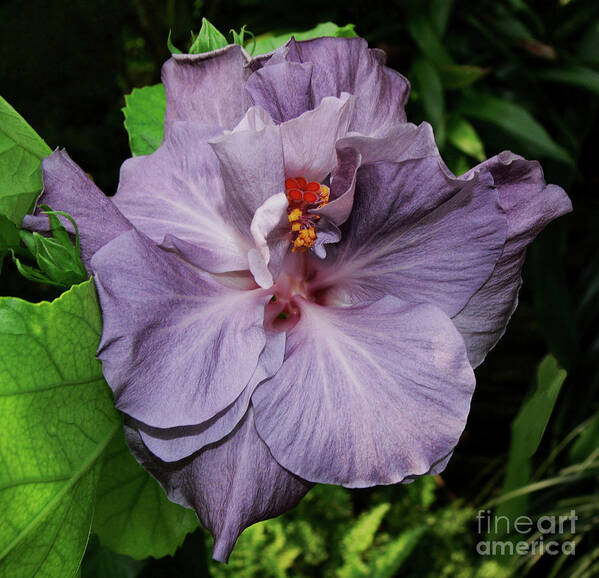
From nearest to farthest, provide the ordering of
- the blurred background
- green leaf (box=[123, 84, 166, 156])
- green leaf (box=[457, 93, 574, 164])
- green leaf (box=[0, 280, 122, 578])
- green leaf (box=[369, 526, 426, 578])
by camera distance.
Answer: green leaf (box=[0, 280, 122, 578]) < green leaf (box=[123, 84, 166, 156]) < the blurred background < green leaf (box=[369, 526, 426, 578]) < green leaf (box=[457, 93, 574, 164])

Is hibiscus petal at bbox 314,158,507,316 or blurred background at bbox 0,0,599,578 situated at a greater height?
hibiscus petal at bbox 314,158,507,316

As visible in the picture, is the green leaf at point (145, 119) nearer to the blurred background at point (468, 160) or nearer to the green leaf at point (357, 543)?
the blurred background at point (468, 160)

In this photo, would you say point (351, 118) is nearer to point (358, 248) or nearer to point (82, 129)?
point (358, 248)

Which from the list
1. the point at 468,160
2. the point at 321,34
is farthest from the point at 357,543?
the point at 321,34

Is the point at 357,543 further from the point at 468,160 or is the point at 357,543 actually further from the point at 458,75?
the point at 458,75

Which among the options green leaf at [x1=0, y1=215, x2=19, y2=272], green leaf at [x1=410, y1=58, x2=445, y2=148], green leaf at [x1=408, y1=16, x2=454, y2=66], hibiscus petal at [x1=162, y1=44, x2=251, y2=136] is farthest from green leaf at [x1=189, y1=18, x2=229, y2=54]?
green leaf at [x1=408, y1=16, x2=454, y2=66]

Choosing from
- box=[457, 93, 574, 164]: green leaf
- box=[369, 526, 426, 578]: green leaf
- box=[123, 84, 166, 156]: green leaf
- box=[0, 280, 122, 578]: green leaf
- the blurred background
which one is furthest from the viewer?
box=[457, 93, 574, 164]: green leaf

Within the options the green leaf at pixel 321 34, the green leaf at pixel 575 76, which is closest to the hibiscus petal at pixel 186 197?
the green leaf at pixel 321 34

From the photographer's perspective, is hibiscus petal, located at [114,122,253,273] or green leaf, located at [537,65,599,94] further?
green leaf, located at [537,65,599,94]

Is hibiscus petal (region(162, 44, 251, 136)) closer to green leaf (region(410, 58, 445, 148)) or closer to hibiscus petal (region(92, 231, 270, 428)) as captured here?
hibiscus petal (region(92, 231, 270, 428))
